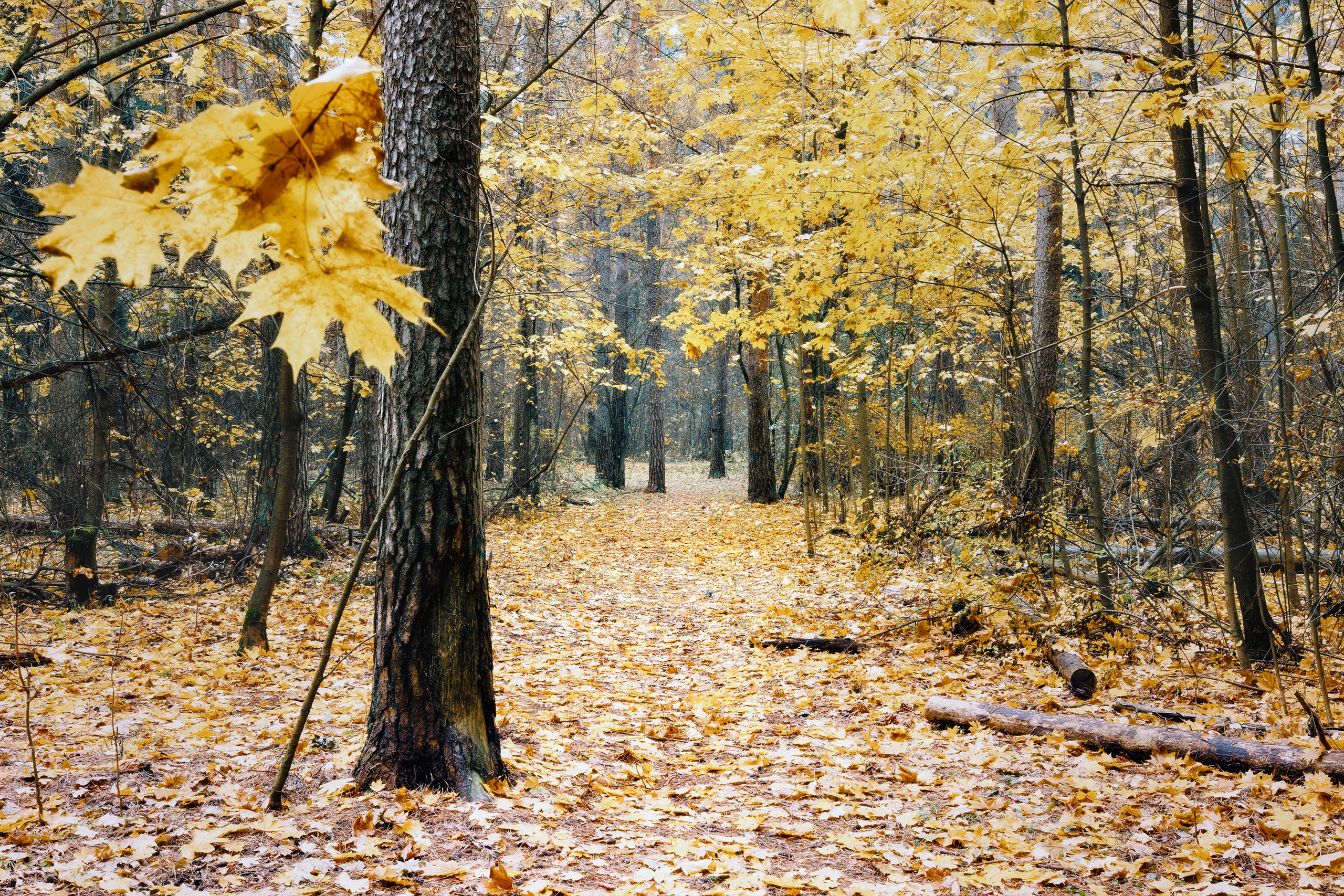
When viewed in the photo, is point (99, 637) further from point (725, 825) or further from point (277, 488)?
point (725, 825)

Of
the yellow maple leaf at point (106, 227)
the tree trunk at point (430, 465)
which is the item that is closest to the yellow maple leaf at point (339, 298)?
the yellow maple leaf at point (106, 227)

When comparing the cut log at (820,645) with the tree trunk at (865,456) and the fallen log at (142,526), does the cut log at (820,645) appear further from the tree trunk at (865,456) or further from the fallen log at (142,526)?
the fallen log at (142,526)

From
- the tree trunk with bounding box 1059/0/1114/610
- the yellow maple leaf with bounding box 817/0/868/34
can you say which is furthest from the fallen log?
the tree trunk with bounding box 1059/0/1114/610

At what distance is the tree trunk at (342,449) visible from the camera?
356 inches

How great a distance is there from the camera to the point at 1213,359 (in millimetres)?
4445

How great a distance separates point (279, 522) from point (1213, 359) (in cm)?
653

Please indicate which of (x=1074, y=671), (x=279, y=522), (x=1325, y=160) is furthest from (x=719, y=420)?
(x=1325, y=160)

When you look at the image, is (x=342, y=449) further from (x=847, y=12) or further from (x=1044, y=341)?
(x=847, y=12)

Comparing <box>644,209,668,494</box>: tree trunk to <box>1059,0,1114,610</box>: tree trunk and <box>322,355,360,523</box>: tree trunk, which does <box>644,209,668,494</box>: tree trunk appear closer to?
<box>322,355,360,523</box>: tree trunk

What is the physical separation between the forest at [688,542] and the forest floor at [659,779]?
3 cm

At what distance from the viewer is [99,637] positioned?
5.71 metres

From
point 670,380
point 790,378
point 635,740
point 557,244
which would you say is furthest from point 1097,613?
point 670,380

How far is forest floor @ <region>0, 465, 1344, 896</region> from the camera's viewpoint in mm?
2492

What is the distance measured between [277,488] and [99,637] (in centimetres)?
224
